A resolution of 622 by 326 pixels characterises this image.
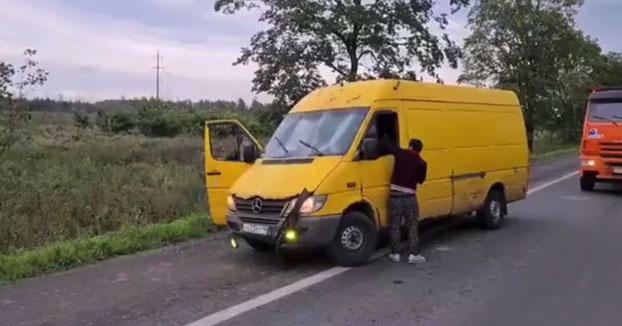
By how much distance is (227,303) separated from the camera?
6617 millimetres

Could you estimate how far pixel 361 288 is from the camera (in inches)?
284

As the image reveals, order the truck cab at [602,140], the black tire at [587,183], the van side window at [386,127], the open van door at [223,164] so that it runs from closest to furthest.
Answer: the van side window at [386,127] < the open van door at [223,164] < the truck cab at [602,140] < the black tire at [587,183]

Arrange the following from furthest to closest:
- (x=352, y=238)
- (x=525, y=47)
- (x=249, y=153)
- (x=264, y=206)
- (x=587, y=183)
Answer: (x=525, y=47), (x=587, y=183), (x=249, y=153), (x=352, y=238), (x=264, y=206)

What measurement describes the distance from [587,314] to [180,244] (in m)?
5.80

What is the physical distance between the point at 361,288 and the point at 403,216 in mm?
1672

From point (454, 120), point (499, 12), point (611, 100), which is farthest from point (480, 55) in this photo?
point (454, 120)

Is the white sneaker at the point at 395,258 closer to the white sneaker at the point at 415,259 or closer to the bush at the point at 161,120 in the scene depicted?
the white sneaker at the point at 415,259

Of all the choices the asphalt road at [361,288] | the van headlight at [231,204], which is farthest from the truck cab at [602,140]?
the van headlight at [231,204]

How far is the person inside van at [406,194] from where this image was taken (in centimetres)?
850

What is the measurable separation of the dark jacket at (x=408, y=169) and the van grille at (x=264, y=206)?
5.16 feet

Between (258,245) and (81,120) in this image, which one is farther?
(81,120)

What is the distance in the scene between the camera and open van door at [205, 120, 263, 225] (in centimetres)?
1005

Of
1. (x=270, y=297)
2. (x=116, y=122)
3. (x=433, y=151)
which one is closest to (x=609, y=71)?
(x=116, y=122)

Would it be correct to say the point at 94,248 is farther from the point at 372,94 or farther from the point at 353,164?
the point at 372,94
